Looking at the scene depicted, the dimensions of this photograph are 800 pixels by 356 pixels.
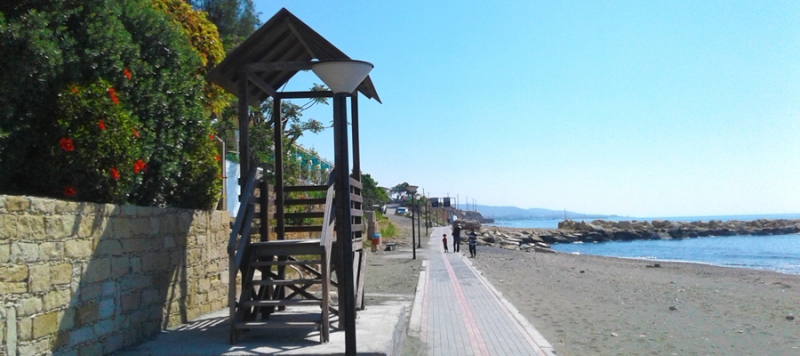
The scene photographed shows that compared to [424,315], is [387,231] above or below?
above

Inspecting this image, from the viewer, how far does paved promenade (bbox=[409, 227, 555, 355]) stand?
9156 mm

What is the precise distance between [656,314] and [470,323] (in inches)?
185

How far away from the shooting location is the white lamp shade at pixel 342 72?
5.83m

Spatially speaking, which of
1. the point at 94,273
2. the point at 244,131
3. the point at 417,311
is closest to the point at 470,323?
the point at 417,311

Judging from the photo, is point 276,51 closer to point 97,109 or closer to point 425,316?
point 97,109

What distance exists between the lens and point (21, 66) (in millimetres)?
6801

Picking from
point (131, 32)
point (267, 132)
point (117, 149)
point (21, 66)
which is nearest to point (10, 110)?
point (21, 66)

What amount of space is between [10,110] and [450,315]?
798 centimetres

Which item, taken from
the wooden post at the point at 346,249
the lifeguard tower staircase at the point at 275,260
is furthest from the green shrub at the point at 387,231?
the wooden post at the point at 346,249

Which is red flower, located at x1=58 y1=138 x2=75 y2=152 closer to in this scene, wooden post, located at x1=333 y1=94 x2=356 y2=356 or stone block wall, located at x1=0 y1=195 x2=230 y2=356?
stone block wall, located at x1=0 y1=195 x2=230 y2=356

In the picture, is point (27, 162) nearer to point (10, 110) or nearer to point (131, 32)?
point (10, 110)

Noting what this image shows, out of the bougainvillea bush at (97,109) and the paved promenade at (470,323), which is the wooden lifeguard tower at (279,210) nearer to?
the bougainvillea bush at (97,109)

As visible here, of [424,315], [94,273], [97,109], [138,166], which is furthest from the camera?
[424,315]

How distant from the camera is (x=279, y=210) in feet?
31.7
